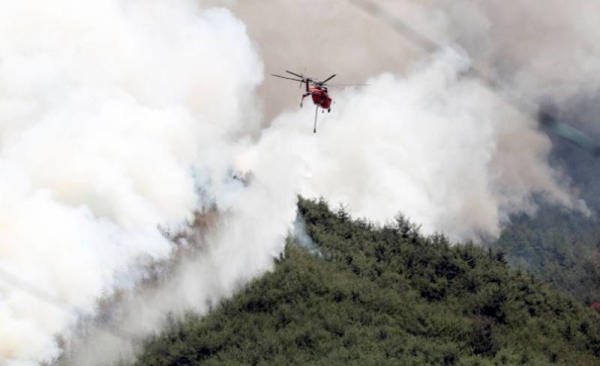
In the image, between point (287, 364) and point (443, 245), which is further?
point (443, 245)

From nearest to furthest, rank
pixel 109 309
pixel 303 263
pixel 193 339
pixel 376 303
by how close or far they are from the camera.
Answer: pixel 109 309, pixel 193 339, pixel 376 303, pixel 303 263

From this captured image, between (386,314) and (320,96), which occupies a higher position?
(320,96)

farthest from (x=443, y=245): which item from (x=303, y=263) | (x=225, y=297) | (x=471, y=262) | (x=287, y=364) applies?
(x=287, y=364)

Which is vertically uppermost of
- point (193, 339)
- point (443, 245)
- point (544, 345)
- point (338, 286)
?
point (443, 245)

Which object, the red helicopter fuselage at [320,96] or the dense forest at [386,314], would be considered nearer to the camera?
the red helicopter fuselage at [320,96]

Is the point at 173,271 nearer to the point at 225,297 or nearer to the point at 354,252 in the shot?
the point at 225,297

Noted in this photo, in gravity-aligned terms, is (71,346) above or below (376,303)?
below

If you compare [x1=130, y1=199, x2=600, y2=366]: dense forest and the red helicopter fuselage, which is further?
[x1=130, y1=199, x2=600, y2=366]: dense forest

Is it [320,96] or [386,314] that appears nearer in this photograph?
[320,96]
